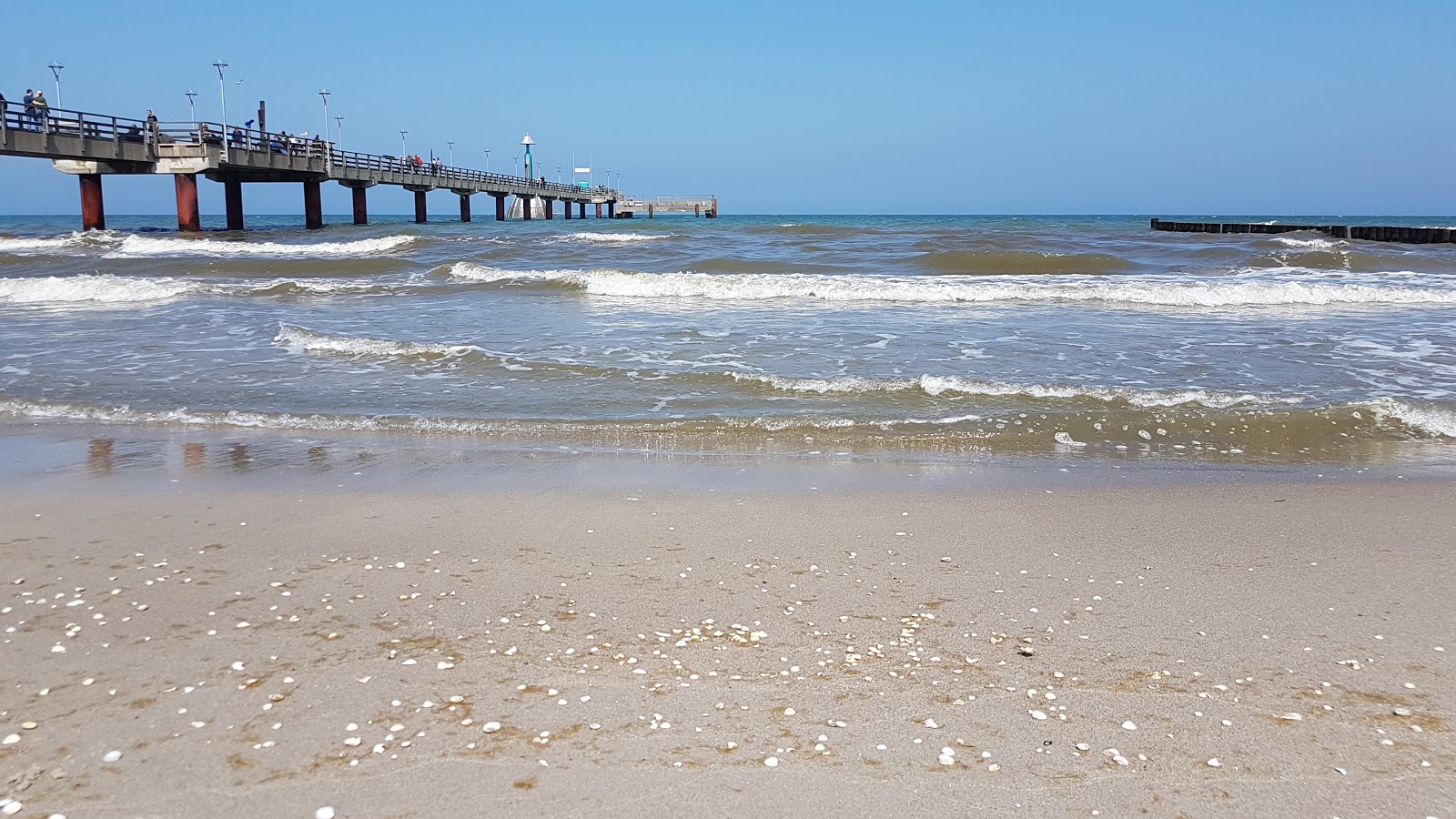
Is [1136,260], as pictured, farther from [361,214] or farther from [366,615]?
[361,214]

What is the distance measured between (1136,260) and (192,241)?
27117 millimetres

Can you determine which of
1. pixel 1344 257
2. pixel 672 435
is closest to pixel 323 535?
pixel 672 435

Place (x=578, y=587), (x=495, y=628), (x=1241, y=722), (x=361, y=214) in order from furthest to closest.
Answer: (x=361, y=214), (x=578, y=587), (x=495, y=628), (x=1241, y=722)

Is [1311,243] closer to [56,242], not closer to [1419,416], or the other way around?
[1419,416]

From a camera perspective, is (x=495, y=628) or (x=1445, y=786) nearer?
(x=1445, y=786)

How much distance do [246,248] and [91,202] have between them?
7.94m

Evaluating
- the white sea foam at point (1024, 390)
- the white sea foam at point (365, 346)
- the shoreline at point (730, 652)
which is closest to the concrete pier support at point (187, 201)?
the white sea foam at point (365, 346)

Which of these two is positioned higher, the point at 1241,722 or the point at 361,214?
the point at 361,214

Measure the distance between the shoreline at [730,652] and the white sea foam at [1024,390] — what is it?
2191 mm

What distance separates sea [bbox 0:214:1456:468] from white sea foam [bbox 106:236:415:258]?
6.48 metres

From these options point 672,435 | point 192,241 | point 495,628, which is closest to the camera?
point 495,628

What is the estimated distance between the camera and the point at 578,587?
3.57 m

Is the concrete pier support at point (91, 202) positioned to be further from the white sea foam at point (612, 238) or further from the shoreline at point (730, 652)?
the shoreline at point (730, 652)

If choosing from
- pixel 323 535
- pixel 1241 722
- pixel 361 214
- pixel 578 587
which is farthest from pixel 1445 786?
pixel 361 214
